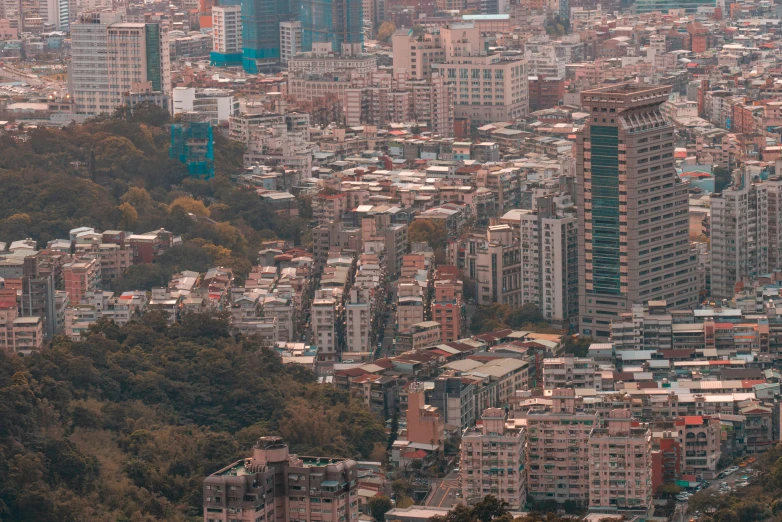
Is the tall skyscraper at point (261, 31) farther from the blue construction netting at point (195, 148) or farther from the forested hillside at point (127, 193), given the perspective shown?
the blue construction netting at point (195, 148)

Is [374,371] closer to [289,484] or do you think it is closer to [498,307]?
[498,307]

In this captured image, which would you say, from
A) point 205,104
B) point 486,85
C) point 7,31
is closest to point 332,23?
point 486,85

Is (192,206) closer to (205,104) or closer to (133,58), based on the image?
(133,58)

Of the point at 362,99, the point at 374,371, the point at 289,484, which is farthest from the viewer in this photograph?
the point at 362,99

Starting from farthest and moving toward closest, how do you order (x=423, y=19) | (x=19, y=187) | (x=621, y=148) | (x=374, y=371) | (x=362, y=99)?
Result: (x=423, y=19)
(x=362, y=99)
(x=19, y=187)
(x=621, y=148)
(x=374, y=371)

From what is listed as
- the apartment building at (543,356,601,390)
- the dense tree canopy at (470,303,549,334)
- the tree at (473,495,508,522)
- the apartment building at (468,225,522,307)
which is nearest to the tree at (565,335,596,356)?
the dense tree canopy at (470,303,549,334)

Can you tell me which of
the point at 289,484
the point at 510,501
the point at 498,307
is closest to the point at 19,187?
the point at 498,307

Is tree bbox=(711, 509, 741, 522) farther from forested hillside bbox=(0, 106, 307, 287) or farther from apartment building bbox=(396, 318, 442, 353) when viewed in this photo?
forested hillside bbox=(0, 106, 307, 287)

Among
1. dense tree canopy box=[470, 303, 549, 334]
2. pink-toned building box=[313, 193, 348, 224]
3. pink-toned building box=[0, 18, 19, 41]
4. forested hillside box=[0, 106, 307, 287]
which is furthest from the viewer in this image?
pink-toned building box=[0, 18, 19, 41]
